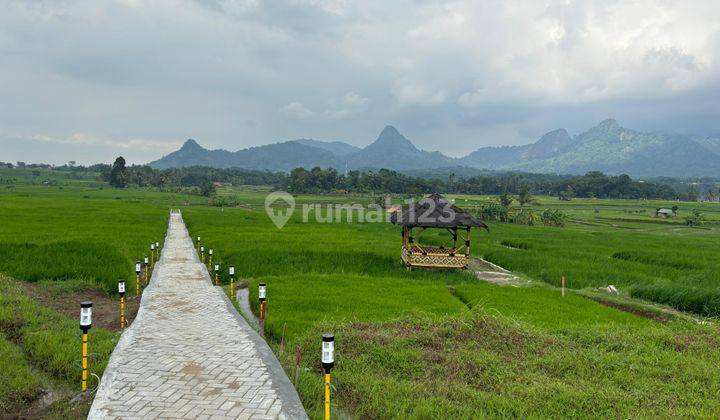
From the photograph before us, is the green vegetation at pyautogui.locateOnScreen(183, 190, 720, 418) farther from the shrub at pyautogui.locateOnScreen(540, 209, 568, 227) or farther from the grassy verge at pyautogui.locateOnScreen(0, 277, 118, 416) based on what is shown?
the shrub at pyautogui.locateOnScreen(540, 209, 568, 227)

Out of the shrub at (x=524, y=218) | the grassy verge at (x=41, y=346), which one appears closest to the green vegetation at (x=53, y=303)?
the grassy verge at (x=41, y=346)

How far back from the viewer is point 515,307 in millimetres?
12367

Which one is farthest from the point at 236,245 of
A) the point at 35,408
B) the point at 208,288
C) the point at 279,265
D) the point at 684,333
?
the point at 684,333

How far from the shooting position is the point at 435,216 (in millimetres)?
18719

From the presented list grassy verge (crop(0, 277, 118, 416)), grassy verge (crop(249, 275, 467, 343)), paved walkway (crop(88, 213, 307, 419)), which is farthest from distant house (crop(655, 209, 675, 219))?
grassy verge (crop(0, 277, 118, 416))

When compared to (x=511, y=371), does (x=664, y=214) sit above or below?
below

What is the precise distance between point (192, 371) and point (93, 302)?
709 cm

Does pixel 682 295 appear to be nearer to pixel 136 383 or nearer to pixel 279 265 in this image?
pixel 279 265

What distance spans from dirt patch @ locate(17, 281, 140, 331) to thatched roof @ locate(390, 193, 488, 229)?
33.2 ft

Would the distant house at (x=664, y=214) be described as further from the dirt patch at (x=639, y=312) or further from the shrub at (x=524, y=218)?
the dirt patch at (x=639, y=312)

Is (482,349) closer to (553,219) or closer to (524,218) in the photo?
(524,218)

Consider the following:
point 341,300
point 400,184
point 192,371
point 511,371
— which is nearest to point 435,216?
point 341,300

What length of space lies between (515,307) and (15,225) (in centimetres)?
2625

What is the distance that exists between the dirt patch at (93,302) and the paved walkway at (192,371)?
0.77 meters
